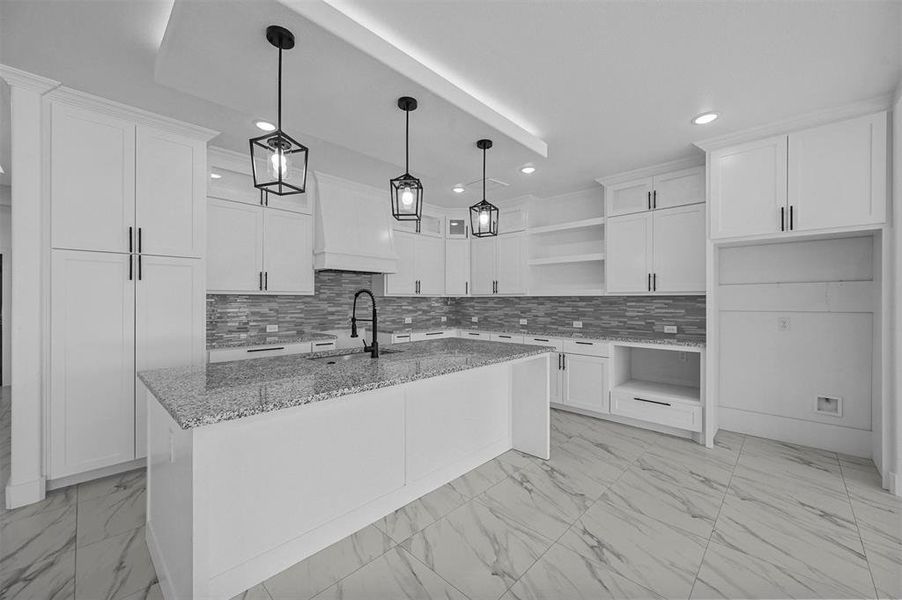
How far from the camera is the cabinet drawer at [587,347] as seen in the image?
397 cm

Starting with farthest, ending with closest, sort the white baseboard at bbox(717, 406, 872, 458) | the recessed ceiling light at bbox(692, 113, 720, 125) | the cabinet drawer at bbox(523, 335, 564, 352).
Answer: the cabinet drawer at bbox(523, 335, 564, 352), the white baseboard at bbox(717, 406, 872, 458), the recessed ceiling light at bbox(692, 113, 720, 125)

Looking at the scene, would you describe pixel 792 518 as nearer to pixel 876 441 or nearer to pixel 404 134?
pixel 876 441

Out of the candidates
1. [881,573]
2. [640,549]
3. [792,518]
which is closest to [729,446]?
[792,518]

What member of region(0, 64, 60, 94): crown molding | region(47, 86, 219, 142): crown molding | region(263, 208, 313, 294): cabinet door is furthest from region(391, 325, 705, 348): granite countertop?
region(0, 64, 60, 94): crown molding

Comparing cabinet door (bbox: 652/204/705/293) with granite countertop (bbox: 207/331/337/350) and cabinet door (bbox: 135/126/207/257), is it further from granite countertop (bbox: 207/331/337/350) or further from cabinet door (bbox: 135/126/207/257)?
cabinet door (bbox: 135/126/207/257)

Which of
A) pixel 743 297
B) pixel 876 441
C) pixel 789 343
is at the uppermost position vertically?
pixel 743 297

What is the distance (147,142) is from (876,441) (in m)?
5.88

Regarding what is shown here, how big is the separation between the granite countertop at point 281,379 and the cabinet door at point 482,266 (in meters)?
2.76

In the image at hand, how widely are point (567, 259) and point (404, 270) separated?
212cm

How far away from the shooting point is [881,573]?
180 cm

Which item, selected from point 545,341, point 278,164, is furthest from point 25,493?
point 545,341

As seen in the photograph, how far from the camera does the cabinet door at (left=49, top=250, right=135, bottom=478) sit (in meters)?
2.51

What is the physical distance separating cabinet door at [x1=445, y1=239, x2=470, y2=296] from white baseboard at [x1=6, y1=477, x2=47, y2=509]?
14.1ft

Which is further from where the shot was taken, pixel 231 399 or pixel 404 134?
pixel 404 134
